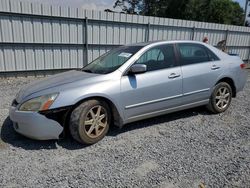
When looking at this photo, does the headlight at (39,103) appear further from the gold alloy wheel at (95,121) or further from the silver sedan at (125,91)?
the gold alloy wheel at (95,121)

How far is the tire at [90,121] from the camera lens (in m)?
3.26

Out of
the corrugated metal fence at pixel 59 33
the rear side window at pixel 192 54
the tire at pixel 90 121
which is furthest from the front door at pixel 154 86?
the corrugated metal fence at pixel 59 33

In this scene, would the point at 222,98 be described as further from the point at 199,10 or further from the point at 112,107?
the point at 199,10

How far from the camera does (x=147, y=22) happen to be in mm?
10008

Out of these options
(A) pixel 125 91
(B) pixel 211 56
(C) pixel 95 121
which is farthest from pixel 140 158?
(B) pixel 211 56

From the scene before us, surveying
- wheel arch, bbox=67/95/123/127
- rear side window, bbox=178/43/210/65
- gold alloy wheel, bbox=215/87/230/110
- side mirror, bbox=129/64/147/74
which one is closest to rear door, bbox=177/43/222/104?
rear side window, bbox=178/43/210/65

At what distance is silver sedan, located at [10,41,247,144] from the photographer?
3.21 meters

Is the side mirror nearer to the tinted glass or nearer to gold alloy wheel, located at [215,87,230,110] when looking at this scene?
the tinted glass

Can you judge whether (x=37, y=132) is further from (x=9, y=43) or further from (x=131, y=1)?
(x=131, y=1)

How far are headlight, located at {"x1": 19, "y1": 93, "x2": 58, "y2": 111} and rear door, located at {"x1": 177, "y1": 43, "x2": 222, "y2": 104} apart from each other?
238cm

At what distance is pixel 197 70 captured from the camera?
436 centimetres

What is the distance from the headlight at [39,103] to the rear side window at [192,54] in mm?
2482

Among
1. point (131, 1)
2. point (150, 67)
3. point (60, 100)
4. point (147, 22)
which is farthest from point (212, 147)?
point (131, 1)

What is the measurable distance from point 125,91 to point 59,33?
5.53 metres
